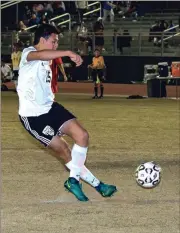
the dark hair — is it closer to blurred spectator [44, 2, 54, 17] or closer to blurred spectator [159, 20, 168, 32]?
blurred spectator [159, 20, 168, 32]

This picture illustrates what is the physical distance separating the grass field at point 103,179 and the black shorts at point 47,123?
0.76 m

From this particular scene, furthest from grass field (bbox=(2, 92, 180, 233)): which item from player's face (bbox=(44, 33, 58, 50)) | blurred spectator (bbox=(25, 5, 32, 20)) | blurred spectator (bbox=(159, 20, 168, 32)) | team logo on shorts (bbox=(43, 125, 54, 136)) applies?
blurred spectator (bbox=(25, 5, 32, 20))

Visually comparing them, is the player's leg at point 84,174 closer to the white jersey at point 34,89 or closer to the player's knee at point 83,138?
the player's knee at point 83,138

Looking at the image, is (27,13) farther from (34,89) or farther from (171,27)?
(34,89)

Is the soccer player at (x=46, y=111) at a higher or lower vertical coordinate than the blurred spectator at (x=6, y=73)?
higher

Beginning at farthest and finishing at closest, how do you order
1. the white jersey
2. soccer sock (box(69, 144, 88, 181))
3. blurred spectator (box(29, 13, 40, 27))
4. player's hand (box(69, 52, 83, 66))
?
1. blurred spectator (box(29, 13, 40, 27))
2. soccer sock (box(69, 144, 88, 181))
3. the white jersey
4. player's hand (box(69, 52, 83, 66))

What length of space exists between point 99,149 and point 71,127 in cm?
486

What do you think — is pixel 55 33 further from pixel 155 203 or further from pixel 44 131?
pixel 155 203

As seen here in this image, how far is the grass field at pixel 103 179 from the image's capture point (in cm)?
802

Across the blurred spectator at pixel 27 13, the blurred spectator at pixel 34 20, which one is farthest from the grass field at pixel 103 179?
the blurred spectator at pixel 27 13

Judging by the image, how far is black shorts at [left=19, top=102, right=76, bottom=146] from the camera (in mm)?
9367

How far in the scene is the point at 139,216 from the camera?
8391 mm

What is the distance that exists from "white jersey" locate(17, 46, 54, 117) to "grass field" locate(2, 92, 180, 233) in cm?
107

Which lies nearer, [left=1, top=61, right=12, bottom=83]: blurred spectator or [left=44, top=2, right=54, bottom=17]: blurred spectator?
[left=1, top=61, right=12, bottom=83]: blurred spectator
